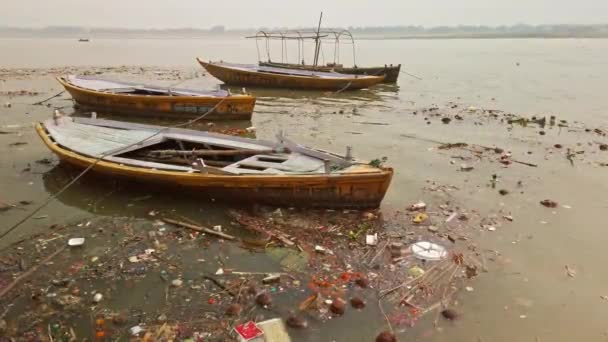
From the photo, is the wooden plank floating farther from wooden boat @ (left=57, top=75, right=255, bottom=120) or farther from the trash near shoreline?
wooden boat @ (left=57, top=75, right=255, bottom=120)

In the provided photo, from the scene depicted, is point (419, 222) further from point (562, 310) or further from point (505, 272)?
point (562, 310)

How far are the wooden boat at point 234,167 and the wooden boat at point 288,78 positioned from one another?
11867 mm

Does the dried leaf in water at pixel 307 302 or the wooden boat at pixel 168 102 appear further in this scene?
the wooden boat at pixel 168 102

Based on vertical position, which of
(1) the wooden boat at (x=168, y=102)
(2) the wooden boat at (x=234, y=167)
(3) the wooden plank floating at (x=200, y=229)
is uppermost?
(1) the wooden boat at (x=168, y=102)

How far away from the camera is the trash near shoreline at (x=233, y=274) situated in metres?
4.34

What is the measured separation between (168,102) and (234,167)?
6706mm

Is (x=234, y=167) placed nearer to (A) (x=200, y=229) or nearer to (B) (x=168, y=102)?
(A) (x=200, y=229)

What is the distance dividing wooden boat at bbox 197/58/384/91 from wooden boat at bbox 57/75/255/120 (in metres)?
6.96

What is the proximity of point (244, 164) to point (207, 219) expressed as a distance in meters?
1.08

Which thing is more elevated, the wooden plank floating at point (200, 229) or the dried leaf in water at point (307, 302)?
the wooden plank floating at point (200, 229)

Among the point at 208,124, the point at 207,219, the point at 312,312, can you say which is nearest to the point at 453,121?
the point at 208,124

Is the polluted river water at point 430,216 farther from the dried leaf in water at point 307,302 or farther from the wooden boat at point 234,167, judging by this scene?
the wooden boat at point 234,167

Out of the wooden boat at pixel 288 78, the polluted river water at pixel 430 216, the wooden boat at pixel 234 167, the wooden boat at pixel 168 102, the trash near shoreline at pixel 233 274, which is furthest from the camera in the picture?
the wooden boat at pixel 288 78

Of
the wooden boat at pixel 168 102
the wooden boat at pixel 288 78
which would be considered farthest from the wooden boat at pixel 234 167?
the wooden boat at pixel 288 78
